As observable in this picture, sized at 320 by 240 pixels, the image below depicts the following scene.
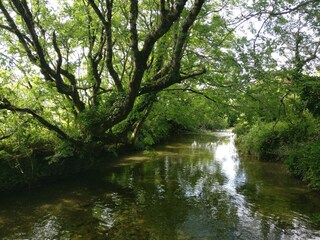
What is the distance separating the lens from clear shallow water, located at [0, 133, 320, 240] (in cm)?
874

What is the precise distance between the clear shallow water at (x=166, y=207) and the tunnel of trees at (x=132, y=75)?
1.49 m

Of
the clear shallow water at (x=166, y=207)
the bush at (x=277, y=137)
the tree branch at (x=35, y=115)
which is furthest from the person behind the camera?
the bush at (x=277, y=137)

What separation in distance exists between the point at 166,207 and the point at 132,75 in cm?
497

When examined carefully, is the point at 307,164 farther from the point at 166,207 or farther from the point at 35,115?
the point at 35,115

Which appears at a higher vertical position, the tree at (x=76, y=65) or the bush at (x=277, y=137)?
the tree at (x=76, y=65)

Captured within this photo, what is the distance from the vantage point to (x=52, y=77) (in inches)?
516

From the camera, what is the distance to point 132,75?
1144 cm

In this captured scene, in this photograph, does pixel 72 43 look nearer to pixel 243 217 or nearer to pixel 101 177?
pixel 101 177

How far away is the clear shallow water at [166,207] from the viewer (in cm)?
874

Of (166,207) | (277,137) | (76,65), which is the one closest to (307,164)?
(277,137)

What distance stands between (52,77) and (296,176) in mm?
12522

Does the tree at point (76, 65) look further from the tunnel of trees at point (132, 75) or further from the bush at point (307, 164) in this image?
the bush at point (307, 164)

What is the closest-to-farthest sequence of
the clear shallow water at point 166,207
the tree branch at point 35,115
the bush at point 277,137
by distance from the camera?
the clear shallow water at point 166,207, the tree branch at point 35,115, the bush at point 277,137

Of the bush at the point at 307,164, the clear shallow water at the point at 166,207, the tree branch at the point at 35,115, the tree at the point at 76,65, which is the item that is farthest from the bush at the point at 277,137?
the tree branch at the point at 35,115
